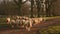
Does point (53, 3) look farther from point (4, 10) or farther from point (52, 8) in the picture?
point (4, 10)

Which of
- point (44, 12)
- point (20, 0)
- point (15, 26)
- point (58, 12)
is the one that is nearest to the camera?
point (15, 26)

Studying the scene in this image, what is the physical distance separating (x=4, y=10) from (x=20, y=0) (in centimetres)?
1756

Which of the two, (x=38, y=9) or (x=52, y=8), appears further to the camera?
(x=52, y=8)

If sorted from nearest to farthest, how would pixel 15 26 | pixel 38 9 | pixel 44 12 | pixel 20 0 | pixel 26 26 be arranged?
pixel 26 26 → pixel 15 26 → pixel 20 0 → pixel 38 9 → pixel 44 12

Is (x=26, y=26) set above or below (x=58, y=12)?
above

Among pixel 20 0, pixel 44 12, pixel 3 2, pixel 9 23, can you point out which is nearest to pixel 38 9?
pixel 44 12

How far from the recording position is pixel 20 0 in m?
41.5

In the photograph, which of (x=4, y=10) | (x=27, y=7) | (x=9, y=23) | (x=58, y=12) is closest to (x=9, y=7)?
(x=4, y=10)

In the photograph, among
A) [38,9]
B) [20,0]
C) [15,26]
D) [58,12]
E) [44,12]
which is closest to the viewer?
[15,26]

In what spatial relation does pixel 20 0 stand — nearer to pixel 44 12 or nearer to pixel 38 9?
pixel 38 9

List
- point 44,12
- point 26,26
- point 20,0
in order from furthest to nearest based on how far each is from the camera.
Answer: point 44,12 → point 20,0 → point 26,26

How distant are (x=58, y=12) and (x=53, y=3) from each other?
16.9 ft

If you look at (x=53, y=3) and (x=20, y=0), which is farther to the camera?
(x=53, y=3)

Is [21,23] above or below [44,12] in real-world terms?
above
